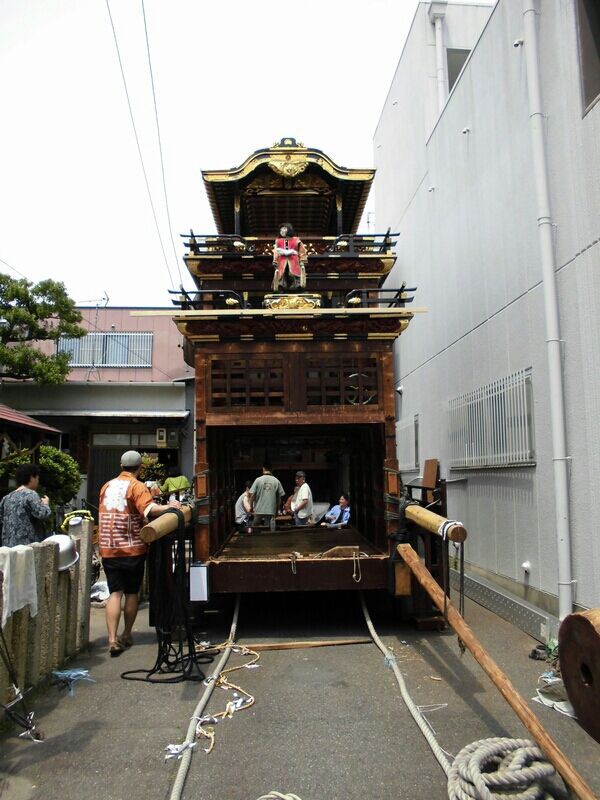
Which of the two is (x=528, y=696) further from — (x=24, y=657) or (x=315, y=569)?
(x=24, y=657)

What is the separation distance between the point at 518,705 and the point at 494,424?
523cm

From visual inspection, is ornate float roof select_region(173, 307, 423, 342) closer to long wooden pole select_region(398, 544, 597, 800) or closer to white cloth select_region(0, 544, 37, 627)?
long wooden pole select_region(398, 544, 597, 800)

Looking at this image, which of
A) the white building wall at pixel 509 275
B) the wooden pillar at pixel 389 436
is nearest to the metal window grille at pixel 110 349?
the white building wall at pixel 509 275

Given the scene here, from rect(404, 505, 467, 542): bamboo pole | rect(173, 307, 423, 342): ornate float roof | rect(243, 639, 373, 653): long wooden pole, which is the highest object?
rect(173, 307, 423, 342): ornate float roof

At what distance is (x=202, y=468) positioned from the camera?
6.93 meters

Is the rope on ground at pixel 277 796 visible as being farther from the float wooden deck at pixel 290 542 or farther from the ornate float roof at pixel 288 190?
the ornate float roof at pixel 288 190

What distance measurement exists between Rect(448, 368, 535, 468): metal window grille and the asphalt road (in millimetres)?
2321

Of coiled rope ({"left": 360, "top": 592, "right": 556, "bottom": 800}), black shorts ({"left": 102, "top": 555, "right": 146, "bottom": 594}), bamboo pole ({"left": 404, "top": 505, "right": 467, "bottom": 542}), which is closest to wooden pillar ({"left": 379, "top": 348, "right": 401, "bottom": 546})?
bamboo pole ({"left": 404, "top": 505, "right": 467, "bottom": 542})

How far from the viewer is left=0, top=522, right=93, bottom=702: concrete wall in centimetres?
433

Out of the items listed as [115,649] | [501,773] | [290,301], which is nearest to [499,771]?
[501,773]

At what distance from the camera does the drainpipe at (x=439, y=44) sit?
12281 millimetres

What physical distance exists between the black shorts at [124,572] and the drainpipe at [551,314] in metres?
4.14

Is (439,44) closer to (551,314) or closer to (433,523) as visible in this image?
(551,314)

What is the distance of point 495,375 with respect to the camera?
834 cm
